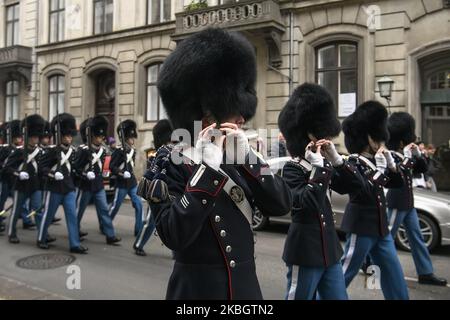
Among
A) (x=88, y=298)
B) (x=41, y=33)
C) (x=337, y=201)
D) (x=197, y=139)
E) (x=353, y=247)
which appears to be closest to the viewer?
(x=197, y=139)

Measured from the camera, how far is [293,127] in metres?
4.52

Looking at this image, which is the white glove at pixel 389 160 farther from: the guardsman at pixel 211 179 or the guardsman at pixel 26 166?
the guardsman at pixel 26 166

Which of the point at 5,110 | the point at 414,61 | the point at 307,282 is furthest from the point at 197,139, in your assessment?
the point at 5,110

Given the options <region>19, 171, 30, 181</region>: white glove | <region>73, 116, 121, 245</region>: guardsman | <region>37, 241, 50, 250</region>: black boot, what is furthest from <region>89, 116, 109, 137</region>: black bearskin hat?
<region>37, 241, 50, 250</region>: black boot

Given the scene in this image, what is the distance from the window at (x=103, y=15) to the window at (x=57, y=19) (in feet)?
7.84

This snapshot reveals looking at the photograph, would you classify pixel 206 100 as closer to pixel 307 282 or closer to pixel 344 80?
pixel 307 282

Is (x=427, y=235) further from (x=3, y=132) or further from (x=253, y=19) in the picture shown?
(x=253, y=19)

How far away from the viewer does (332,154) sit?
169 inches

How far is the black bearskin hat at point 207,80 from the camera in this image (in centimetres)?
258

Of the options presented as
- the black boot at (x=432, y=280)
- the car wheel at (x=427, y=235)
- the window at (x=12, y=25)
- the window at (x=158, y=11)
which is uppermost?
the window at (x=12, y=25)

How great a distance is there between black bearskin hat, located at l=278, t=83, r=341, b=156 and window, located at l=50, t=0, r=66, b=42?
72.3 ft

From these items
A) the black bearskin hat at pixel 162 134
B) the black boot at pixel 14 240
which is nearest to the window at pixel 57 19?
the black boot at pixel 14 240

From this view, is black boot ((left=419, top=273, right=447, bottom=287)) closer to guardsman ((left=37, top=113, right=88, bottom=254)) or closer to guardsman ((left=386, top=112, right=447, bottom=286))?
guardsman ((left=386, top=112, right=447, bottom=286))

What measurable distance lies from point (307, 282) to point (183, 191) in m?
1.71
